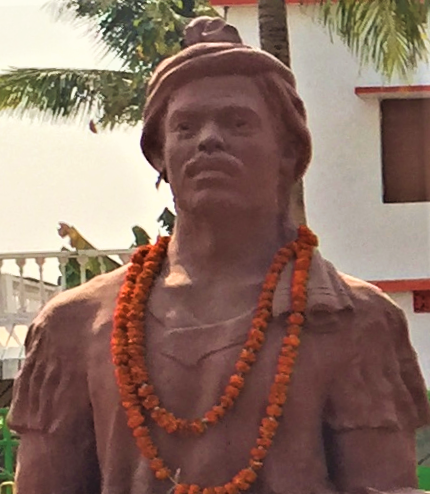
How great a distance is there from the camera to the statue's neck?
1999 millimetres

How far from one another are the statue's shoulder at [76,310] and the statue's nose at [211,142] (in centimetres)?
30

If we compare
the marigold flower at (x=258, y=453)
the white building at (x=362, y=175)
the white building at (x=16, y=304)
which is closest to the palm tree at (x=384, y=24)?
the white building at (x=362, y=175)

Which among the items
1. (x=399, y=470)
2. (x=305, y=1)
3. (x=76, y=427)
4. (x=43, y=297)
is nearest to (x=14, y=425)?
(x=76, y=427)

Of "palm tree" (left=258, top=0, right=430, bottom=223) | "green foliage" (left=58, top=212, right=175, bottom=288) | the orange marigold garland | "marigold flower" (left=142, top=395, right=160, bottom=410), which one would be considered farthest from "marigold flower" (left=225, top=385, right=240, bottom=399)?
"green foliage" (left=58, top=212, right=175, bottom=288)

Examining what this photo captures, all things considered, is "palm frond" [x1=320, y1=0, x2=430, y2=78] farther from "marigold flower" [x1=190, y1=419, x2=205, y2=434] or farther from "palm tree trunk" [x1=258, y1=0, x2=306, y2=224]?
"marigold flower" [x1=190, y1=419, x2=205, y2=434]

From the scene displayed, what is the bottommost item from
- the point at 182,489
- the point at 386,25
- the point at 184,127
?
the point at 182,489

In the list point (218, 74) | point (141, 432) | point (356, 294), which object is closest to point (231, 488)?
point (141, 432)

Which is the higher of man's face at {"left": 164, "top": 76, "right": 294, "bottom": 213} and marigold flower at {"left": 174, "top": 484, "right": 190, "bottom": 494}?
man's face at {"left": 164, "top": 76, "right": 294, "bottom": 213}

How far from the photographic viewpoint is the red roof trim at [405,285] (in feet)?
25.7

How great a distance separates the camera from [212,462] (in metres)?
1.88

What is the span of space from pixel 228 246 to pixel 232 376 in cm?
24

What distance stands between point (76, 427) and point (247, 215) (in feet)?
1.51

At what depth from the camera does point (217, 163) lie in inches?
76.0

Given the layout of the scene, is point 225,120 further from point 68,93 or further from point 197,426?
point 68,93
